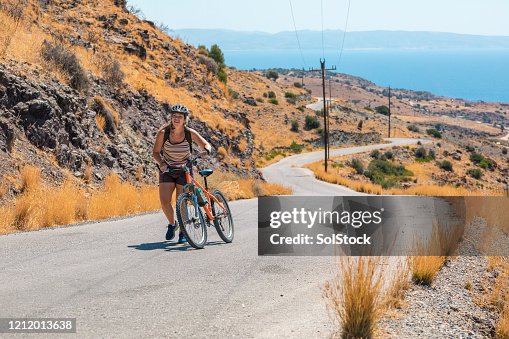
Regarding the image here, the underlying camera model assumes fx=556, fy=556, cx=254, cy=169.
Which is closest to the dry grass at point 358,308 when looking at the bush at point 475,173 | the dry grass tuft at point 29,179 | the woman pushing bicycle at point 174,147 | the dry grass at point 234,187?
the woman pushing bicycle at point 174,147

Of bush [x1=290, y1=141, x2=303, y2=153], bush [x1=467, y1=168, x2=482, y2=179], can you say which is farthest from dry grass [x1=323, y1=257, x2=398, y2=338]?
bush [x1=290, y1=141, x2=303, y2=153]

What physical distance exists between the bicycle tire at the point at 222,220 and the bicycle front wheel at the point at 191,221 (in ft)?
1.26

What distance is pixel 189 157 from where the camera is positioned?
29.2 ft

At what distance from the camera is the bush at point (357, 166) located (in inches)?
2559

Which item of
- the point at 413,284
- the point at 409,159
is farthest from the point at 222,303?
the point at 409,159

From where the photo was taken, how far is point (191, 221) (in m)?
8.61

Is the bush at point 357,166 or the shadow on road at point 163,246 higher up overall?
the shadow on road at point 163,246

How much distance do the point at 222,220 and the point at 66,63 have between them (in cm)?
1119

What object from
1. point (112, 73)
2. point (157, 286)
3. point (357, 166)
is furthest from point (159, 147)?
point (357, 166)

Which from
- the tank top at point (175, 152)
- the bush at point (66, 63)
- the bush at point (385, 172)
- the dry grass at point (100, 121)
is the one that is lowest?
the bush at point (385, 172)

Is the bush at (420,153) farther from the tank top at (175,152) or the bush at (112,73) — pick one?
the tank top at (175,152)

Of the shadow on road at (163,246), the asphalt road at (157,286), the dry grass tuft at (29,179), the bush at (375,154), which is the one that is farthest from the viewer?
the bush at (375,154)

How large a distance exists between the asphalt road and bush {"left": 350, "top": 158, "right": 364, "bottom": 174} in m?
56.5

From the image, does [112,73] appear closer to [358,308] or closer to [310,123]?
[358,308]
